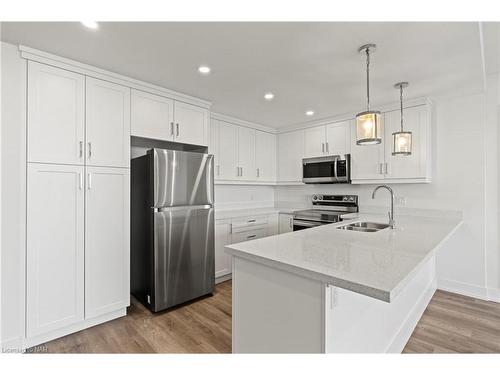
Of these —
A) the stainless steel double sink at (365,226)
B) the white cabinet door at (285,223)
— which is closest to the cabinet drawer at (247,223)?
the white cabinet door at (285,223)

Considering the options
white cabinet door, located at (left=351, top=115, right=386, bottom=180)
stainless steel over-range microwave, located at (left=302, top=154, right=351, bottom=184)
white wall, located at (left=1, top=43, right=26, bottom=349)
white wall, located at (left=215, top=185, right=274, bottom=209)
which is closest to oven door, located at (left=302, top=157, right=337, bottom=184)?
stainless steel over-range microwave, located at (left=302, top=154, right=351, bottom=184)

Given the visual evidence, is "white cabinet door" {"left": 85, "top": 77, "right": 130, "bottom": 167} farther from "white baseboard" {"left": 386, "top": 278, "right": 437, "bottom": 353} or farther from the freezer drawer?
"white baseboard" {"left": 386, "top": 278, "right": 437, "bottom": 353}

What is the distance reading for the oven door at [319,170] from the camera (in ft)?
12.3

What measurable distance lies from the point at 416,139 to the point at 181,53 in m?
2.81

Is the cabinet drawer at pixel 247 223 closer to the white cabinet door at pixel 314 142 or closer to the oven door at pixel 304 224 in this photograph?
the oven door at pixel 304 224

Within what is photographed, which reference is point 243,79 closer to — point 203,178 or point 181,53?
point 181,53

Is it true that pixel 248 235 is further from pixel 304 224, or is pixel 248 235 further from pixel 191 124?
pixel 191 124

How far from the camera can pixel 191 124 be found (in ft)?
9.89

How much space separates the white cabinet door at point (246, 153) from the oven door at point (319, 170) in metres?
0.85

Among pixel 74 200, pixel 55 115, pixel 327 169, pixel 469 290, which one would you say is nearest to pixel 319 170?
pixel 327 169

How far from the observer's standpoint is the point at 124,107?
8.13ft

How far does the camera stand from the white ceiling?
1717 mm

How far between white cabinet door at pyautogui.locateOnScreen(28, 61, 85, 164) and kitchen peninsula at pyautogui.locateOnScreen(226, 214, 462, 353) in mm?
1682
